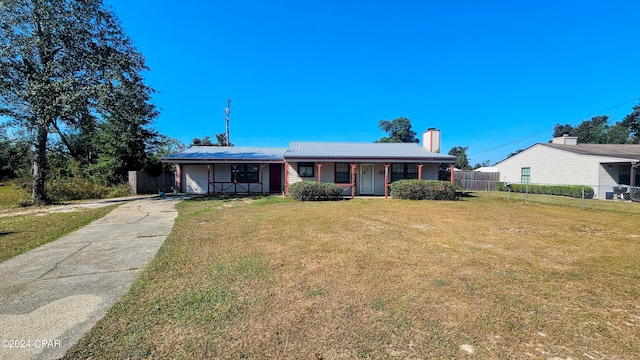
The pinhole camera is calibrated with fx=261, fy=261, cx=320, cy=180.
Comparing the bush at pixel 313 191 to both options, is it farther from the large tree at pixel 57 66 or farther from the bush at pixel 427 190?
the large tree at pixel 57 66

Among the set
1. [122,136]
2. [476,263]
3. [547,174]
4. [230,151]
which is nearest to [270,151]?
[230,151]

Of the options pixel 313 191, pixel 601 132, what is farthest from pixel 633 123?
pixel 313 191

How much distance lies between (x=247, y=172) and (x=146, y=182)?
7.02 m

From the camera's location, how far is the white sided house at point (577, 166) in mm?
15266

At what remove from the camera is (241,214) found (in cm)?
908

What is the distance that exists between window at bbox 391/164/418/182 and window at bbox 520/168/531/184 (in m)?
11.1

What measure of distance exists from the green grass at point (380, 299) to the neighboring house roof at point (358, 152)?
8728 millimetres

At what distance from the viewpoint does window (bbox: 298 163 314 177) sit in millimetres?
15578

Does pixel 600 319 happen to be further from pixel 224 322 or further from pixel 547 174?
pixel 547 174

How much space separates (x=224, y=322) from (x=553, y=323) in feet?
10.7

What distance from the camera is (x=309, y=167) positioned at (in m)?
15.6

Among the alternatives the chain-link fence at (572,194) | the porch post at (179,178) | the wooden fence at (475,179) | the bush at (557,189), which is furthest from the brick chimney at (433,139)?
the porch post at (179,178)

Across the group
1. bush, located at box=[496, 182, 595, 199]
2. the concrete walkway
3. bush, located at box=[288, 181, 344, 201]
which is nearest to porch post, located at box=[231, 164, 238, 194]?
bush, located at box=[288, 181, 344, 201]

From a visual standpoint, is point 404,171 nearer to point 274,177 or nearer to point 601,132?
point 274,177
